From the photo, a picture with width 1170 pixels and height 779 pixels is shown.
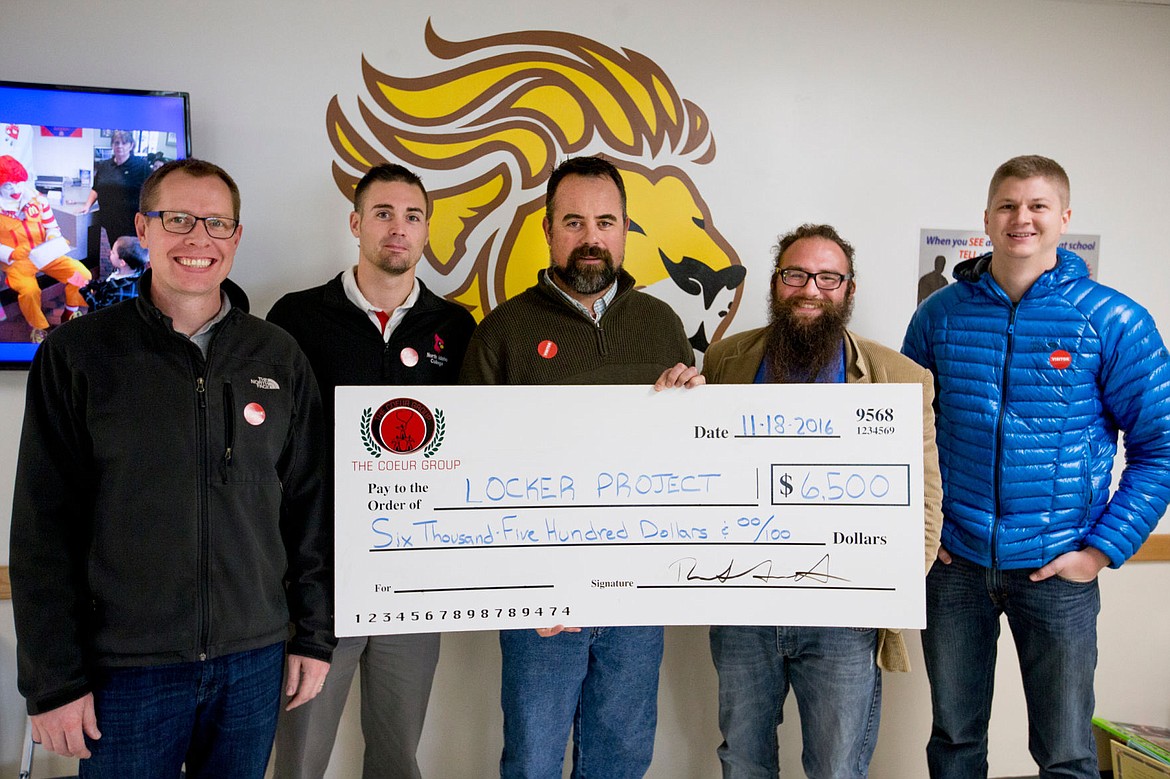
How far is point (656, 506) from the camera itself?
1.82m

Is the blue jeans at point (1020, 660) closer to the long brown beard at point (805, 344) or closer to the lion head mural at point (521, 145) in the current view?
the long brown beard at point (805, 344)

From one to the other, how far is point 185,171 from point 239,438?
1.92 ft

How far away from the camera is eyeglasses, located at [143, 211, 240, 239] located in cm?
154

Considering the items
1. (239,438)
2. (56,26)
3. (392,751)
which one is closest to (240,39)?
(56,26)

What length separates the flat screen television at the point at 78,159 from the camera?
7.51 ft

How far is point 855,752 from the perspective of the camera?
191 cm

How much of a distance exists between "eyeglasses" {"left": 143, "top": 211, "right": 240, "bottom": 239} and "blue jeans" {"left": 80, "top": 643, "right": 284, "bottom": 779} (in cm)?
89

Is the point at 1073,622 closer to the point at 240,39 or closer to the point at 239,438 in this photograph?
the point at 239,438

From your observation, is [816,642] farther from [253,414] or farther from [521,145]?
[521,145]

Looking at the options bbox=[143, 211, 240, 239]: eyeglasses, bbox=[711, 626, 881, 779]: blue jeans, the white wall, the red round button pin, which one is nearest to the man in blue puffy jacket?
bbox=[711, 626, 881, 779]: blue jeans

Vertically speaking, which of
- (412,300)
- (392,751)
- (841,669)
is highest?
(412,300)

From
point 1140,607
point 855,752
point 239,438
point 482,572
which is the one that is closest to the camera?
point 239,438
